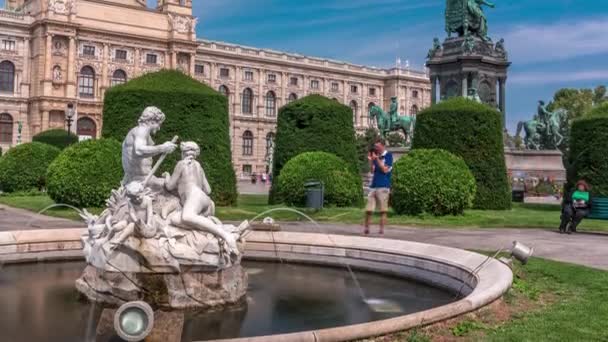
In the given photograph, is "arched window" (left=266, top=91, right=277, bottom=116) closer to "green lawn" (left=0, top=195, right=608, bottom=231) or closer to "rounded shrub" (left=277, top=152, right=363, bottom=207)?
"rounded shrub" (left=277, top=152, right=363, bottom=207)

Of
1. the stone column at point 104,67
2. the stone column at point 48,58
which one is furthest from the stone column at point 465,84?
the stone column at point 104,67

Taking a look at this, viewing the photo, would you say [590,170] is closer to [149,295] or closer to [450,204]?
[450,204]

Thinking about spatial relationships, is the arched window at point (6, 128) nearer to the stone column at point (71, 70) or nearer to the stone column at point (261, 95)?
the stone column at point (71, 70)

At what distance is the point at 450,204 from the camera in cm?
1491

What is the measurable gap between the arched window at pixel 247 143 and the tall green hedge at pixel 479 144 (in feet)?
185

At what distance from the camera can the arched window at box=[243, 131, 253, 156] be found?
2921 inches

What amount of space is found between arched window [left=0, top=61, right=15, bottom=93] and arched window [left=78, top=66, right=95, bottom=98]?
6.30 meters

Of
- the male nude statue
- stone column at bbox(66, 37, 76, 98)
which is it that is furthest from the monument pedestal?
stone column at bbox(66, 37, 76, 98)

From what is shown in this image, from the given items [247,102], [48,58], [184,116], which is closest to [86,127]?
[48,58]

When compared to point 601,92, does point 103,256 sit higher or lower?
lower

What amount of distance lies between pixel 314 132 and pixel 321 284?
45.0 feet

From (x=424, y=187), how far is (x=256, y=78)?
202 ft

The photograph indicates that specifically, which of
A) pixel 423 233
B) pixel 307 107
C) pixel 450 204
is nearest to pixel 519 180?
pixel 307 107

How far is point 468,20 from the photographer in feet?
95.2
